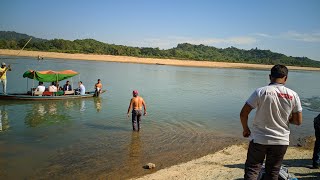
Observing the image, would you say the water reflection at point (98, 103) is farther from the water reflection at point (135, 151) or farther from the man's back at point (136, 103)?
the water reflection at point (135, 151)

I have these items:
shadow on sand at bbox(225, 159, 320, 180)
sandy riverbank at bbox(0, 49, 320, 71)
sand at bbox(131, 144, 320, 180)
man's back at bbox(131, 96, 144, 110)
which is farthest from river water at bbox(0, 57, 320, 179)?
sandy riverbank at bbox(0, 49, 320, 71)

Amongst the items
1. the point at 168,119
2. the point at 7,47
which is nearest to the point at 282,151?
the point at 168,119

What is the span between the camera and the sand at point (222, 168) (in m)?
7.60

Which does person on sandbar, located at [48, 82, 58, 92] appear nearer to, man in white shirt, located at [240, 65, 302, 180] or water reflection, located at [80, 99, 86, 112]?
water reflection, located at [80, 99, 86, 112]

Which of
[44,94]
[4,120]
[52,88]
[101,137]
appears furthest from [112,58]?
[101,137]

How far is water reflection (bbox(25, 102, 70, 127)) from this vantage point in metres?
14.3

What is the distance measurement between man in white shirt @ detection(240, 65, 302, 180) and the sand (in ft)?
10.5

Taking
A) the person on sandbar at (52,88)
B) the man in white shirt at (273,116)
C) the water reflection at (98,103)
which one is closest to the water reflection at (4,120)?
the person on sandbar at (52,88)

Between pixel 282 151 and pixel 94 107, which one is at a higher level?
pixel 282 151

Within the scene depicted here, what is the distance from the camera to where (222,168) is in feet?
27.0

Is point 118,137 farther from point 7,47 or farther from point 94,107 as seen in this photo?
point 7,47

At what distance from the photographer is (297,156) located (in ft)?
31.3

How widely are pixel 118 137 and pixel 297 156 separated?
6.60 meters

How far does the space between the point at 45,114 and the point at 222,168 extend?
37.1 feet
